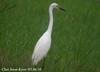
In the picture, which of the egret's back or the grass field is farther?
the grass field

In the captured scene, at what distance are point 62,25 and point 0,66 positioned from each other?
6.75 m

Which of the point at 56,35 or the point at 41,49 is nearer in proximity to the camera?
the point at 41,49

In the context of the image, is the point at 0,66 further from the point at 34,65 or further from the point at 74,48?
→ the point at 74,48

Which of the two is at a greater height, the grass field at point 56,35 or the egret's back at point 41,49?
the egret's back at point 41,49

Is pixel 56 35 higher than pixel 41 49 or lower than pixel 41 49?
lower

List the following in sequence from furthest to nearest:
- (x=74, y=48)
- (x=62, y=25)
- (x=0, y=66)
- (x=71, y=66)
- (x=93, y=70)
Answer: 1. (x=62, y=25)
2. (x=74, y=48)
3. (x=93, y=70)
4. (x=71, y=66)
5. (x=0, y=66)

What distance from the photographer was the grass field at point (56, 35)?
333 inches

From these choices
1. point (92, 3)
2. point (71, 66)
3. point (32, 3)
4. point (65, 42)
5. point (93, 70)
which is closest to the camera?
point (71, 66)

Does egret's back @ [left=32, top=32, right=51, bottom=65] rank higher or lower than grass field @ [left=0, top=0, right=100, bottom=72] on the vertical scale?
higher

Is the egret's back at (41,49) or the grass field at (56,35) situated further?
the grass field at (56,35)

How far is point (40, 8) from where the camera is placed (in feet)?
50.1

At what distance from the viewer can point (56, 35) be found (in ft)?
40.4

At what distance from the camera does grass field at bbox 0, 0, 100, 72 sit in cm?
846

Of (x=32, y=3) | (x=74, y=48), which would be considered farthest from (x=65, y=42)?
(x=32, y=3)
